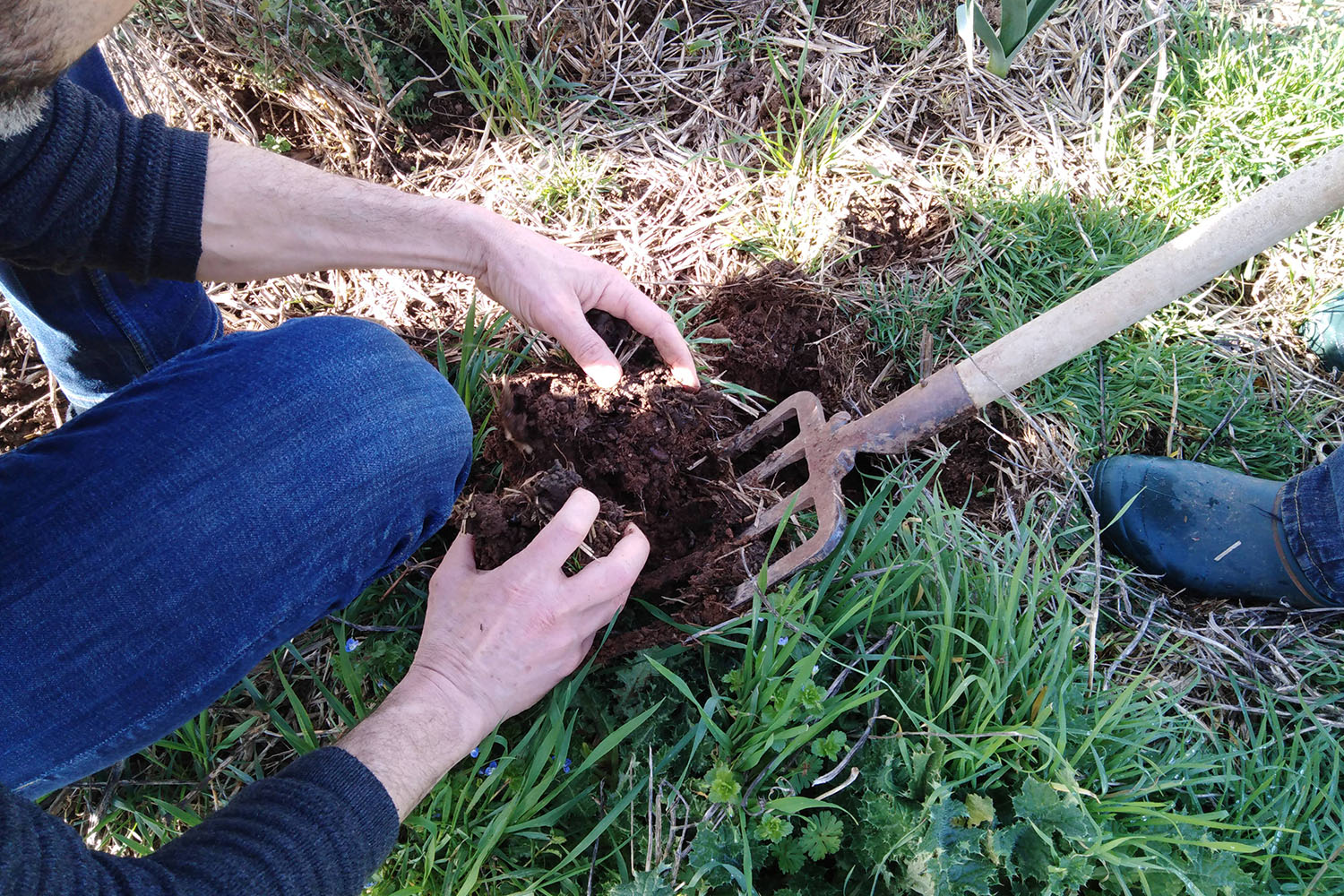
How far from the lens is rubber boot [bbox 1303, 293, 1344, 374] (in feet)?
6.55

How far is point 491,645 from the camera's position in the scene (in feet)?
4.16

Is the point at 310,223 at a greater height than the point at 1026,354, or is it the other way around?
the point at 310,223

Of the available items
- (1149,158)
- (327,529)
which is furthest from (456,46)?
(1149,158)

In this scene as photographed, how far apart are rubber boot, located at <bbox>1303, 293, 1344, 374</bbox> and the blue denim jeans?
7.32ft

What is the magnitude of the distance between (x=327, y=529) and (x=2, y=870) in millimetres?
595

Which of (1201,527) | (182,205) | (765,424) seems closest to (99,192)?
(182,205)

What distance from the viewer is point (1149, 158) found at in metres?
2.19

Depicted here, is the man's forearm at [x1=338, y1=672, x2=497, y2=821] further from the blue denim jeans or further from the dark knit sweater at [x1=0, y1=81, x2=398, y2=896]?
the blue denim jeans

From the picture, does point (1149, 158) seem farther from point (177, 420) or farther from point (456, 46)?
point (177, 420)

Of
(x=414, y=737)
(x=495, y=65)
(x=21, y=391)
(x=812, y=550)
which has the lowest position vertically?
(x=812, y=550)

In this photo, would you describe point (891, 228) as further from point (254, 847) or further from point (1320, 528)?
point (254, 847)

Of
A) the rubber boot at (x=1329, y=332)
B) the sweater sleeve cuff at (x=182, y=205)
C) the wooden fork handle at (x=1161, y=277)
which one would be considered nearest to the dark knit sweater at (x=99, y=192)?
the sweater sleeve cuff at (x=182, y=205)

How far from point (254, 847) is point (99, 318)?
1.07 m

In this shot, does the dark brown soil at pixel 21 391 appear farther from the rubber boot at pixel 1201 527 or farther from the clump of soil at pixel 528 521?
the rubber boot at pixel 1201 527
